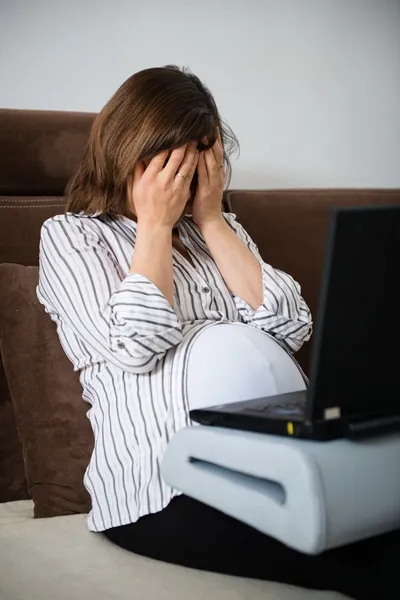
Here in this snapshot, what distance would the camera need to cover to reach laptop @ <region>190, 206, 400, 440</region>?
788 mm

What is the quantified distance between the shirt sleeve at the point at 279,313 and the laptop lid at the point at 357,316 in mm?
561

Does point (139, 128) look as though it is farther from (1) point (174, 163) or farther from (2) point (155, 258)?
(2) point (155, 258)


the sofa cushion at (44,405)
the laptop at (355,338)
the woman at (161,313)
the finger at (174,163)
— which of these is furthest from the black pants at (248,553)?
the finger at (174,163)

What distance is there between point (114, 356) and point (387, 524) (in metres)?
0.48

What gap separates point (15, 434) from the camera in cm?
166

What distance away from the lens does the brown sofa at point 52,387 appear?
107cm

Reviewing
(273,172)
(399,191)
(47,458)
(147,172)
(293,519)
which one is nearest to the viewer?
(293,519)

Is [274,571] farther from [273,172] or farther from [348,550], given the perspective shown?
[273,172]

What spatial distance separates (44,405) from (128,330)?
1.36ft

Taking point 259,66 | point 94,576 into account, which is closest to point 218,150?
point 94,576

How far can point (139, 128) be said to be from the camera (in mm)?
1395

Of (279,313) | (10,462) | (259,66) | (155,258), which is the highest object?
(259,66)

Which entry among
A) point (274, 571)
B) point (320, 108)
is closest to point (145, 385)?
point (274, 571)

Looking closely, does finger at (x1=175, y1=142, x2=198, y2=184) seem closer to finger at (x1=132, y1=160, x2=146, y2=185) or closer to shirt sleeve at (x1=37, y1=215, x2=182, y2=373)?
finger at (x1=132, y1=160, x2=146, y2=185)
